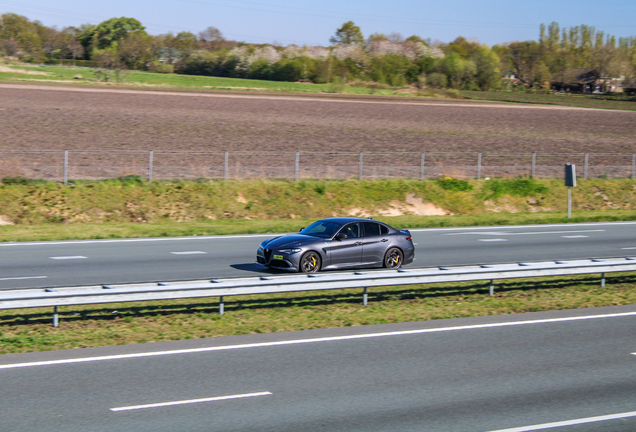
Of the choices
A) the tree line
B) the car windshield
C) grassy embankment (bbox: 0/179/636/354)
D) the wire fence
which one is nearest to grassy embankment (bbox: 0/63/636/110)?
the tree line

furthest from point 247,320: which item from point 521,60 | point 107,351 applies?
point 521,60

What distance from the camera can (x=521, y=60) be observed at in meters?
149

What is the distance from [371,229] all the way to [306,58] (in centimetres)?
9089

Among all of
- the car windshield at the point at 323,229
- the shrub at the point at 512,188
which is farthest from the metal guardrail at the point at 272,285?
the shrub at the point at 512,188

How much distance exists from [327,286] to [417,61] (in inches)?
4394

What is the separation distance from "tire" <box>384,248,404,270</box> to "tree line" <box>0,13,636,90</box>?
75849 millimetres

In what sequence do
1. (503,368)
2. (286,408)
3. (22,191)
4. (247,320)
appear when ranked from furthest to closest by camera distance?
(22,191) < (247,320) < (503,368) < (286,408)

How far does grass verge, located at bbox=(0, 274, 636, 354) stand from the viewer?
10.4 m

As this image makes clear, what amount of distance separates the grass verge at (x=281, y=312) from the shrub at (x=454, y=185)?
17.8 m

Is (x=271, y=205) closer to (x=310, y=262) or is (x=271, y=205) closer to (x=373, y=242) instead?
(x=373, y=242)

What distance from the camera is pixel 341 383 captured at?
8.27m

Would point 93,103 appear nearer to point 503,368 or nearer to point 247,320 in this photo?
point 247,320

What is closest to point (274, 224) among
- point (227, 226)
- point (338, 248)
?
point (227, 226)

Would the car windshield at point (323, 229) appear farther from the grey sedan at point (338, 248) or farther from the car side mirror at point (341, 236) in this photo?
the car side mirror at point (341, 236)
